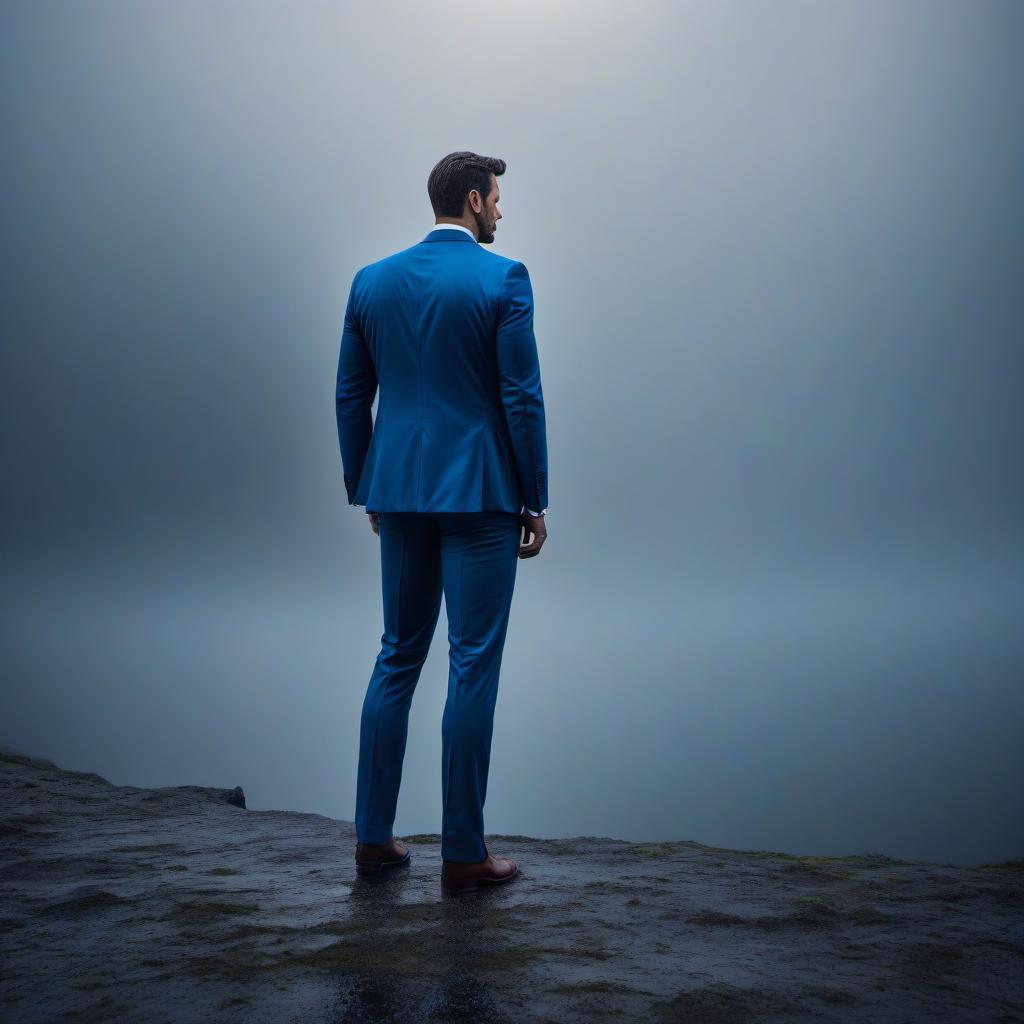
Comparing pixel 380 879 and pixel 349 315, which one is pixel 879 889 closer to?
pixel 380 879

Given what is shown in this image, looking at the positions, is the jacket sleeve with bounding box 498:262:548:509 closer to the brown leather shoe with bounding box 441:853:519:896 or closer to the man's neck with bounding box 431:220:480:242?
the man's neck with bounding box 431:220:480:242

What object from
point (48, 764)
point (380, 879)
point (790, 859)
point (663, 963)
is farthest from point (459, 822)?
point (48, 764)

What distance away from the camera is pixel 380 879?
2.45m

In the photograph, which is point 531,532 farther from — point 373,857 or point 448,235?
point 373,857

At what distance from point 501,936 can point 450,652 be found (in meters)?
0.69

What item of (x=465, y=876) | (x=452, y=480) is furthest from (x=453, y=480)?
(x=465, y=876)

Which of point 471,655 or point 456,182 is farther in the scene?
point 456,182

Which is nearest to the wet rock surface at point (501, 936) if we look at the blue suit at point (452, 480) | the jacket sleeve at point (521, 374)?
the blue suit at point (452, 480)

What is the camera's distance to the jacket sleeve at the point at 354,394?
2.57 metres

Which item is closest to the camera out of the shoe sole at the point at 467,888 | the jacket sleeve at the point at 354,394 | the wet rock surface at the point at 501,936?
the wet rock surface at the point at 501,936

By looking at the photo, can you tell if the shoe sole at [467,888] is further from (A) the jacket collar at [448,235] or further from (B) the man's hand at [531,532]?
(A) the jacket collar at [448,235]

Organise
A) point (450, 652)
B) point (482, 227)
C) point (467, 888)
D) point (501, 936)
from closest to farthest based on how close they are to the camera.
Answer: point (501, 936), point (467, 888), point (450, 652), point (482, 227)

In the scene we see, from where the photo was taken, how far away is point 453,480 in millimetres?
2342

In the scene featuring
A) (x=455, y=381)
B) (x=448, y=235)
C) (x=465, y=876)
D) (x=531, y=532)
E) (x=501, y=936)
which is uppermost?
(x=448, y=235)
